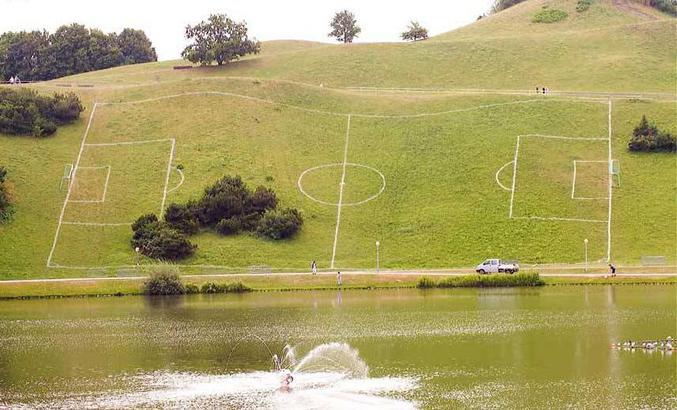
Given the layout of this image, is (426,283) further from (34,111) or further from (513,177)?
(34,111)

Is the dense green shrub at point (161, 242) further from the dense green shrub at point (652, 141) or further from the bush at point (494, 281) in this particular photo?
the dense green shrub at point (652, 141)

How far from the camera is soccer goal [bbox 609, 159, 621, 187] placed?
113 m

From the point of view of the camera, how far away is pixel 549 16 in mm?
181500

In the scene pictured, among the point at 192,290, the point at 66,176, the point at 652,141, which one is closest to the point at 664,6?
the point at 652,141

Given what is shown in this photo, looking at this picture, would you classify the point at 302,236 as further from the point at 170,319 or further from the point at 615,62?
the point at 615,62

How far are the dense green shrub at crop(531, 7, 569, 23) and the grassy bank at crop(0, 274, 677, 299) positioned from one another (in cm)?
10042

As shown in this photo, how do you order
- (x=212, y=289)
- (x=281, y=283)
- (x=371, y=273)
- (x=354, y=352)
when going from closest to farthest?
1. (x=354, y=352)
2. (x=212, y=289)
3. (x=281, y=283)
4. (x=371, y=273)

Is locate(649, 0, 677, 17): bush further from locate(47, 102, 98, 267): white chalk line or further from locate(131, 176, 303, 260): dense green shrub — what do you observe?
locate(131, 176, 303, 260): dense green shrub

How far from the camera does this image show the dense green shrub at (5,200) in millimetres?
105000

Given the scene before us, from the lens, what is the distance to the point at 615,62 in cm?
15100

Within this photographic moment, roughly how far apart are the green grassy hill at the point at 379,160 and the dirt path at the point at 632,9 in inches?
853

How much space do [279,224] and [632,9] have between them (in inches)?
4094

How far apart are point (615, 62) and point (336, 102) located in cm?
4227

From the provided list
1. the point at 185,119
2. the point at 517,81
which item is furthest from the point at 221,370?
the point at 517,81
